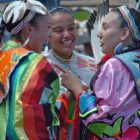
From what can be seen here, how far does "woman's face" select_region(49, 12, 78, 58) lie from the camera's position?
3766mm

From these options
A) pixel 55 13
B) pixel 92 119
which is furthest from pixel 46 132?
pixel 55 13

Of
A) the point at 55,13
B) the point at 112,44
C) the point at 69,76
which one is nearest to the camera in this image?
the point at 112,44

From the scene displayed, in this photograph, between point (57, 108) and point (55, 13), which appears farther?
point (55, 13)

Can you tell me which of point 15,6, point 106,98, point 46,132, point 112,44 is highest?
point 15,6

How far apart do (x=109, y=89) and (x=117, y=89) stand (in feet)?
0.14

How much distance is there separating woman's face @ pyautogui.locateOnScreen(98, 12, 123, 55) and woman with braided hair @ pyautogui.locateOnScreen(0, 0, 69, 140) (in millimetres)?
341

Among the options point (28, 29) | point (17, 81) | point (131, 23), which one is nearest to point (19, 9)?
point (28, 29)

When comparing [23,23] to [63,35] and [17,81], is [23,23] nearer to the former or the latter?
[17,81]

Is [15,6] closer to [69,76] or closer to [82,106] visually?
[69,76]

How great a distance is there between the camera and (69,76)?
3.36 metres

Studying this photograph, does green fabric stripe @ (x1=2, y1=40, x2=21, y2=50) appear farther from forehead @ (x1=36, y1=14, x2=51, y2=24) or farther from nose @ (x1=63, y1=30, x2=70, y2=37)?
nose @ (x1=63, y1=30, x2=70, y2=37)

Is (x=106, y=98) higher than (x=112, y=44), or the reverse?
(x=112, y=44)

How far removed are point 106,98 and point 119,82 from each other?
110mm

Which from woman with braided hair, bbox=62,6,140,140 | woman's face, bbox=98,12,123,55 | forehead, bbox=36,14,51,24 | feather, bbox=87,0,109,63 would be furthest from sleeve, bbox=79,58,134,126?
feather, bbox=87,0,109,63
